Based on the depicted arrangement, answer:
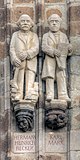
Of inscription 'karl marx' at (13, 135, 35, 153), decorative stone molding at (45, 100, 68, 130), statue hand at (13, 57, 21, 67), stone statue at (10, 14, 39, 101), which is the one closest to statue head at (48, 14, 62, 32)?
stone statue at (10, 14, 39, 101)

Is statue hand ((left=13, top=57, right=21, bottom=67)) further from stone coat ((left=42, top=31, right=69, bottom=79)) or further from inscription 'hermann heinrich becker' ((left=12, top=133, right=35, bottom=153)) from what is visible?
inscription 'hermann heinrich becker' ((left=12, top=133, right=35, bottom=153))

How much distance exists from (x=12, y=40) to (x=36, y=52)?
0.51 metres

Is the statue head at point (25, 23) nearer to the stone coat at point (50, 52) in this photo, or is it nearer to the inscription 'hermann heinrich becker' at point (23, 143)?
the stone coat at point (50, 52)

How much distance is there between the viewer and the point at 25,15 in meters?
40.3

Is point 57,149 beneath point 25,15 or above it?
beneath

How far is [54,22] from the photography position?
132 ft

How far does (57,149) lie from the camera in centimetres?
3988

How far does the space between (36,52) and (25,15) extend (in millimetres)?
753

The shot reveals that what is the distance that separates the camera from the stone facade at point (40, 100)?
39875 mm

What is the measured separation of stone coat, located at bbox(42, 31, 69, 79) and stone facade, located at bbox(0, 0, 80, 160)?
0.13 m

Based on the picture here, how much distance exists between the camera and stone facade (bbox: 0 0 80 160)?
131 ft

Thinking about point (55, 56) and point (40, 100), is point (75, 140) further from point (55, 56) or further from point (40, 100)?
point (55, 56)

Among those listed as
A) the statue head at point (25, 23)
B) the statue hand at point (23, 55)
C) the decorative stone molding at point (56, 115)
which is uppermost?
the statue head at point (25, 23)

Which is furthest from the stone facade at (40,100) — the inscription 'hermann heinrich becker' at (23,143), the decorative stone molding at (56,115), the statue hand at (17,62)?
the statue hand at (17,62)
